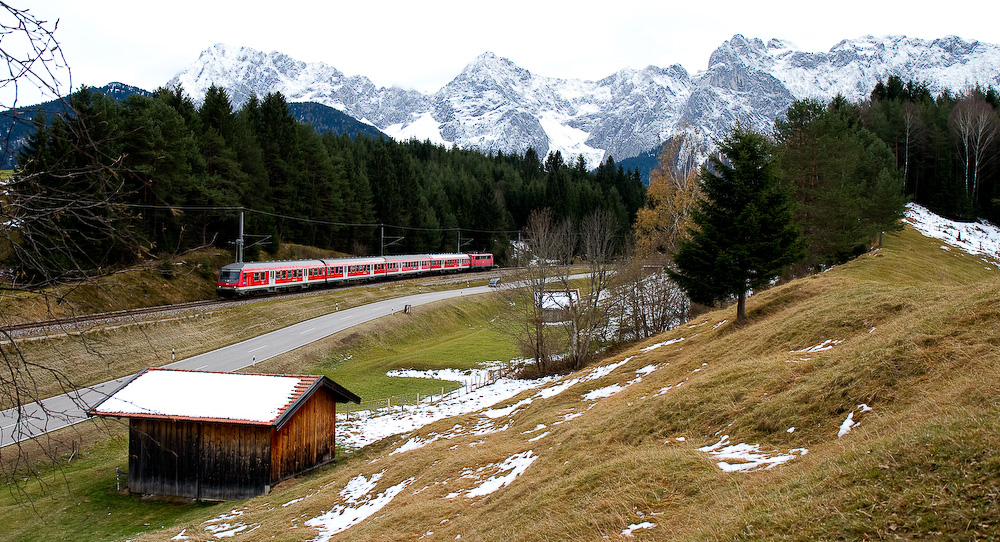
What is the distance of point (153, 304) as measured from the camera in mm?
35781

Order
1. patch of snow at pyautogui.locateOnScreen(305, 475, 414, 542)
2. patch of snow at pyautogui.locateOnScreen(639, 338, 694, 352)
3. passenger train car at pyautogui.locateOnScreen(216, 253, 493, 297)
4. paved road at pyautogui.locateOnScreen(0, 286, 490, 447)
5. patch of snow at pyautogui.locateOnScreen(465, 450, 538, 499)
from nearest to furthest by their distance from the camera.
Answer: patch of snow at pyautogui.locateOnScreen(465, 450, 538, 499) < patch of snow at pyautogui.locateOnScreen(305, 475, 414, 542) < patch of snow at pyautogui.locateOnScreen(639, 338, 694, 352) < paved road at pyautogui.locateOnScreen(0, 286, 490, 447) < passenger train car at pyautogui.locateOnScreen(216, 253, 493, 297)

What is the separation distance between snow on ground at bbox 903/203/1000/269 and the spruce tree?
3418 centimetres

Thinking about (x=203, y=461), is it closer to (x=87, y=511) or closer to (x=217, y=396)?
(x=217, y=396)

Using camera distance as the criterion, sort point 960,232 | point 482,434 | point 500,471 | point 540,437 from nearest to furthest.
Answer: point 500,471
point 540,437
point 482,434
point 960,232

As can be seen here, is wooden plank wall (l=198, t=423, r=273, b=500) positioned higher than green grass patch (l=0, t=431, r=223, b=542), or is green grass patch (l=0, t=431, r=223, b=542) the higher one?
wooden plank wall (l=198, t=423, r=273, b=500)

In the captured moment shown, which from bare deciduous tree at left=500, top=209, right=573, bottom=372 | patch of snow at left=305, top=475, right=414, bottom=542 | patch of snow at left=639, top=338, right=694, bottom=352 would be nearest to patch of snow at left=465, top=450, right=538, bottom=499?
patch of snow at left=305, top=475, right=414, bottom=542

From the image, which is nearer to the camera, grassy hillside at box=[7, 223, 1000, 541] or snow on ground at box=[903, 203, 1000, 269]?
grassy hillside at box=[7, 223, 1000, 541]

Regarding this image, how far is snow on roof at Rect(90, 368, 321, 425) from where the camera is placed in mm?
16734

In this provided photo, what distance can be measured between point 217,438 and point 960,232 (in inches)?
2652

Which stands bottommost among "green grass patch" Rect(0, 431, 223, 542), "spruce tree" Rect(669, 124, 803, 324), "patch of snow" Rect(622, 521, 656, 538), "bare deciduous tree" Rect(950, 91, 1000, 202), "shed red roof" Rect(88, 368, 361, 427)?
"green grass patch" Rect(0, 431, 223, 542)

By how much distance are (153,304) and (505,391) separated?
24227 millimetres

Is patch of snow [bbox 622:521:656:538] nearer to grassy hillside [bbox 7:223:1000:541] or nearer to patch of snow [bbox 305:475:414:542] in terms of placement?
grassy hillside [bbox 7:223:1000:541]

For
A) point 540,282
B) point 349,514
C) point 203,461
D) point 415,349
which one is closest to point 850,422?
point 349,514

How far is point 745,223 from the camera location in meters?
19.8
